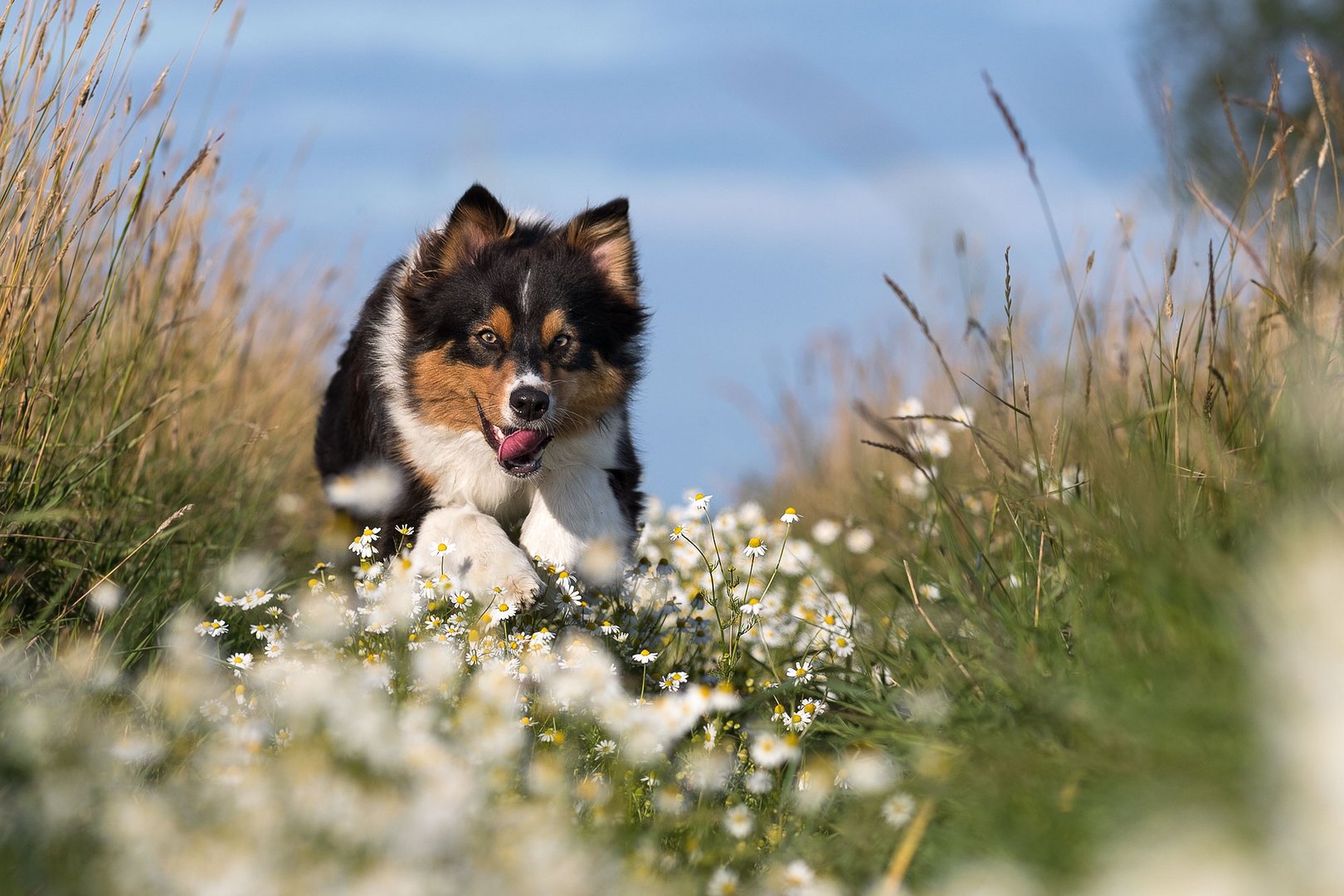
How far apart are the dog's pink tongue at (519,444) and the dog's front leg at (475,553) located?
0.25 meters

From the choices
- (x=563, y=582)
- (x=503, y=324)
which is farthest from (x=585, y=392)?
(x=563, y=582)

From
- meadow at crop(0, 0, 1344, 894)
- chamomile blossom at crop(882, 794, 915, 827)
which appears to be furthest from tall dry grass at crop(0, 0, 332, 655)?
chamomile blossom at crop(882, 794, 915, 827)

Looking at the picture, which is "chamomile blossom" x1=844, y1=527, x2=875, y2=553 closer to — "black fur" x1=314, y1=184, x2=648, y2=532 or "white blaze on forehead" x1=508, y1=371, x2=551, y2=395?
"black fur" x1=314, y1=184, x2=648, y2=532

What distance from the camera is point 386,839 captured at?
190 centimetres

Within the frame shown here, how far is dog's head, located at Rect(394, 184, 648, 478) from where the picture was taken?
193 inches

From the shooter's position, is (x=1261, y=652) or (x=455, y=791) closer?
(x=455, y=791)

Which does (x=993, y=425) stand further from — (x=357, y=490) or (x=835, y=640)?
(x=357, y=490)

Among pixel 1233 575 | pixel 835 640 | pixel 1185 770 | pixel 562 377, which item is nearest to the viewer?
pixel 1185 770

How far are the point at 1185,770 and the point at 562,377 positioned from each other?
3.29 m

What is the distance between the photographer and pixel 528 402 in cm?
471

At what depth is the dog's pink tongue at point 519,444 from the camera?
4855 millimetres

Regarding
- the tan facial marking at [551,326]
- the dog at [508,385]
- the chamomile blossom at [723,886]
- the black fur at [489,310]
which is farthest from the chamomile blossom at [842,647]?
the tan facial marking at [551,326]

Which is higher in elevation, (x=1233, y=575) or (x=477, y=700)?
(x=1233, y=575)

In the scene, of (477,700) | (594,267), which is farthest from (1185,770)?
(594,267)
